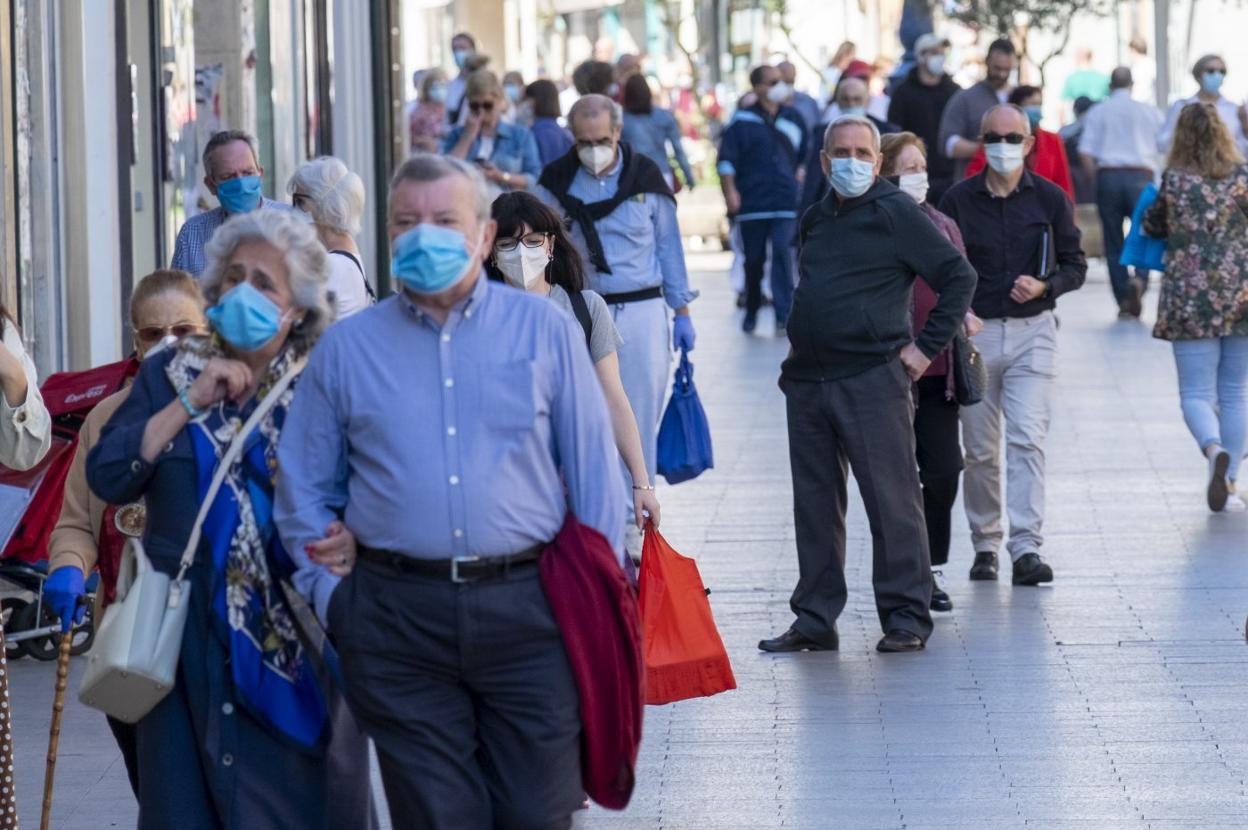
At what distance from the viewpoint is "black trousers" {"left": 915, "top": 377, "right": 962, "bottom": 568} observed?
28.7 feet

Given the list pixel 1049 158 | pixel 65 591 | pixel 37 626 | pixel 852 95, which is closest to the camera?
pixel 65 591

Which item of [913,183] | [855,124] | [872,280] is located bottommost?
[872,280]

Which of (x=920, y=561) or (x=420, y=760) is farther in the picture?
(x=920, y=561)

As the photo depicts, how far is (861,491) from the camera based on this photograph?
7930 millimetres

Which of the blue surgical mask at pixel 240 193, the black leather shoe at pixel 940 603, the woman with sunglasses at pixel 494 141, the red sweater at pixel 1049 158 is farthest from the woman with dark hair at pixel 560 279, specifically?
the woman with sunglasses at pixel 494 141

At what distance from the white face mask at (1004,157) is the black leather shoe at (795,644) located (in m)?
2.19

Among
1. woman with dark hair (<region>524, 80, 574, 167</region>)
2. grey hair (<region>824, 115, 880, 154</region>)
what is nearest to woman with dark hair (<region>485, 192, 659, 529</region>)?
grey hair (<region>824, 115, 880, 154</region>)

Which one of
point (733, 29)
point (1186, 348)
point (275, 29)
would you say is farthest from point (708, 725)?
point (733, 29)

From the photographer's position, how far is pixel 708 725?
7.08 metres

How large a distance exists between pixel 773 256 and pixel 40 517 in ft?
37.6

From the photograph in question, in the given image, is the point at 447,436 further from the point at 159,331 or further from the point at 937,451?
the point at 937,451

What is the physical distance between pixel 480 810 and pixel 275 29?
37.8 feet

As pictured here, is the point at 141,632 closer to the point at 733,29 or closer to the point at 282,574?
the point at 282,574

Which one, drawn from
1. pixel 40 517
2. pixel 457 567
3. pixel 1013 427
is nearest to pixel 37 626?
pixel 40 517
